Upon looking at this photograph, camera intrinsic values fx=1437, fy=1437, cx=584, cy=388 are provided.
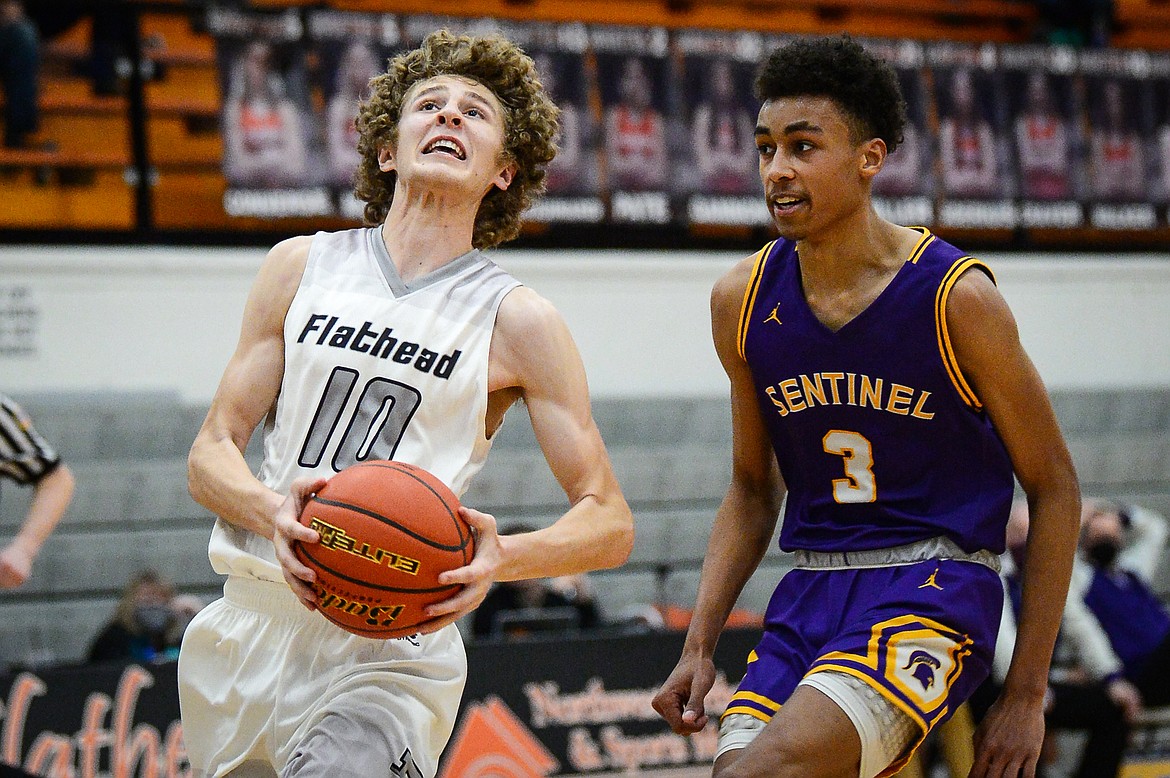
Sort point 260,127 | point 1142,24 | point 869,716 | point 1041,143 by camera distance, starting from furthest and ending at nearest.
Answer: point 1142,24
point 1041,143
point 260,127
point 869,716

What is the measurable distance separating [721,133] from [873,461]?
23.7 feet

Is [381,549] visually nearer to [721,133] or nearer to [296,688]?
[296,688]

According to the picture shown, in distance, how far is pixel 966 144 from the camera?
10.6 metres

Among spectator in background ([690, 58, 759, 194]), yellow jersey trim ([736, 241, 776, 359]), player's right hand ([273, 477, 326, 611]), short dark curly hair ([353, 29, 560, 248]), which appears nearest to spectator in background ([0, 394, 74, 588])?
short dark curly hair ([353, 29, 560, 248])

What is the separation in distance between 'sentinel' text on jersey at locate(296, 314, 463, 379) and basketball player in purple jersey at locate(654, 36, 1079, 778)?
27.2 inches

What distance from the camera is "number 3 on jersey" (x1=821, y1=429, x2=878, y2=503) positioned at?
3096 mm

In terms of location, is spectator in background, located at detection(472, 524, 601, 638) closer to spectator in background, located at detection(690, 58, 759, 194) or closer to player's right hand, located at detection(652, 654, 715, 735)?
player's right hand, located at detection(652, 654, 715, 735)

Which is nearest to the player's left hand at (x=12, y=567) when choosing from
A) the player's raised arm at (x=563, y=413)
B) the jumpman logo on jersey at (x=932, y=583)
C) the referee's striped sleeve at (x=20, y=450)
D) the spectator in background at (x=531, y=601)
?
the referee's striped sleeve at (x=20, y=450)

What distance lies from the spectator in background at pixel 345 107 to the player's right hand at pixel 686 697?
654 centimetres

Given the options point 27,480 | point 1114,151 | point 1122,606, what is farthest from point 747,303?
point 1114,151

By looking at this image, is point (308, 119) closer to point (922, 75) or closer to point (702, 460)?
point (702, 460)

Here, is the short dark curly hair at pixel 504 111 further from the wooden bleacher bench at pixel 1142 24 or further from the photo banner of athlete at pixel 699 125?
the wooden bleacher bench at pixel 1142 24

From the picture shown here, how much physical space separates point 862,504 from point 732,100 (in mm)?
7317

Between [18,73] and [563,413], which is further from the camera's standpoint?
[18,73]
